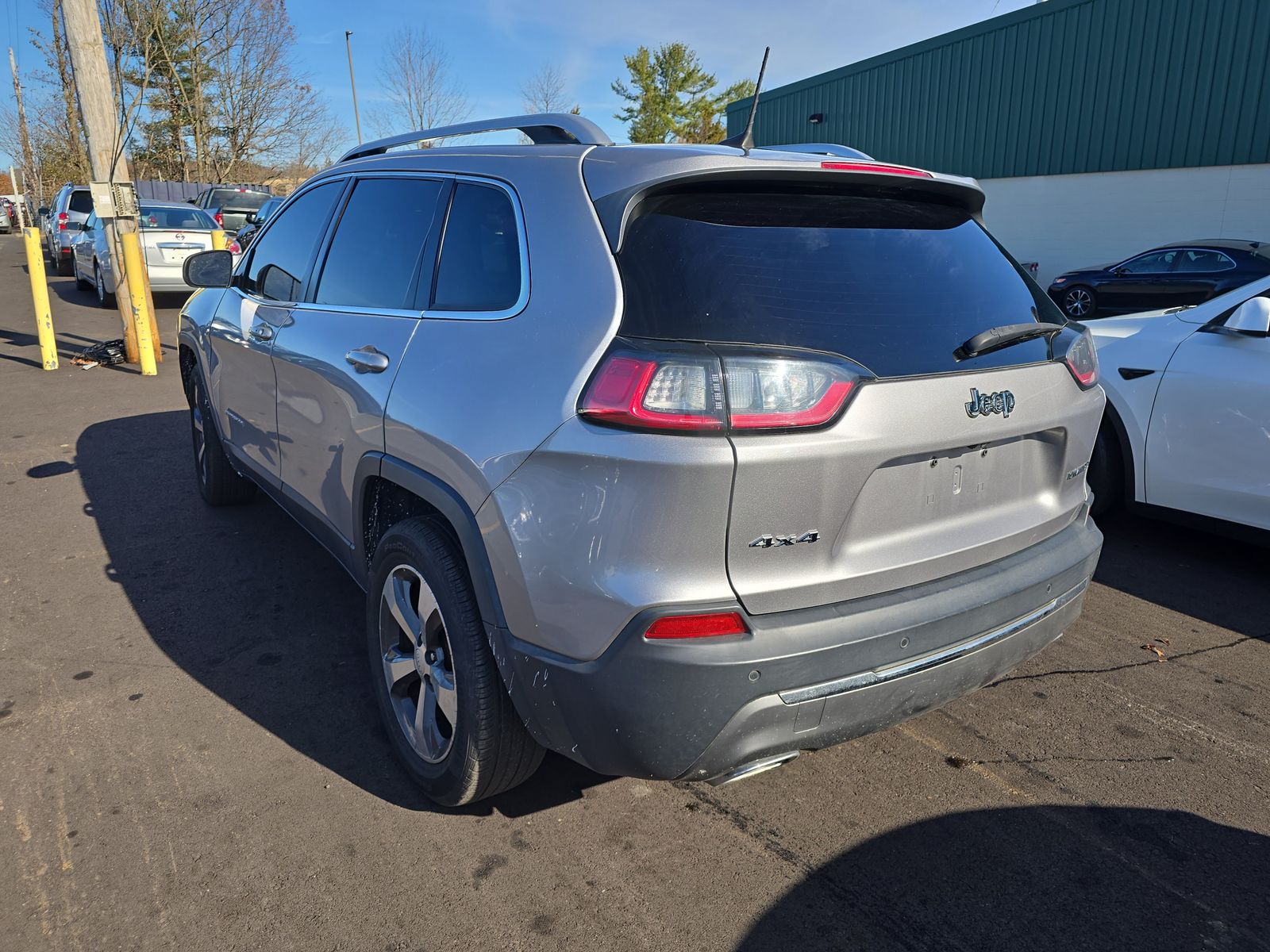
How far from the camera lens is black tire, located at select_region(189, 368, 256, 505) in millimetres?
4977

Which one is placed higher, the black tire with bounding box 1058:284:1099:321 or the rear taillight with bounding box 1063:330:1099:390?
the rear taillight with bounding box 1063:330:1099:390

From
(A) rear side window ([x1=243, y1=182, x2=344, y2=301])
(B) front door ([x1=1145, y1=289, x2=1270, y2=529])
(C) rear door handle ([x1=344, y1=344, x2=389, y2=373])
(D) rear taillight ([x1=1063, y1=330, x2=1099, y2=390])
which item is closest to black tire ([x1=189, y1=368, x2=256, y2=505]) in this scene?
(A) rear side window ([x1=243, y1=182, x2=344, y2=301])

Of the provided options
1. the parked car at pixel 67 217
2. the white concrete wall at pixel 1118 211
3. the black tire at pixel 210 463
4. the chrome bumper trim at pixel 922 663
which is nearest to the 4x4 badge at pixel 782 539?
the chrome bumper trim at pixel 922 663

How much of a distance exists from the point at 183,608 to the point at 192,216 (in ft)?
46.9

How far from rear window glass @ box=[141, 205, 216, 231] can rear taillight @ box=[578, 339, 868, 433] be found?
15.5 meters

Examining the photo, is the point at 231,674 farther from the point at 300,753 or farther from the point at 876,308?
the point at 876,308

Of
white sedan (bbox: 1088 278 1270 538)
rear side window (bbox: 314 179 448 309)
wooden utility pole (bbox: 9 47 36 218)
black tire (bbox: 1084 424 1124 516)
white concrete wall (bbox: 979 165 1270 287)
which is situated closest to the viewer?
rear side window (bbox: 314 179 448 309)

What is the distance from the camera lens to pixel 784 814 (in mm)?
2631

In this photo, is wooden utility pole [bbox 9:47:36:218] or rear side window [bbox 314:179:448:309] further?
wooden utility pole [bbox 9:47:36:218]

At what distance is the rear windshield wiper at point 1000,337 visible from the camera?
7.50 feet

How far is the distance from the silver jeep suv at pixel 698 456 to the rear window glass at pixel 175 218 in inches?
583

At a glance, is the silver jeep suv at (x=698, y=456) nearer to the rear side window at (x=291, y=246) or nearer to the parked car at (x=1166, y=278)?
the rear side window at (x=291, y=246)

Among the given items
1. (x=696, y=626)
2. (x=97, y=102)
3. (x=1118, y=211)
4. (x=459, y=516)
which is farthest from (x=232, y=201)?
(x=696, y=626)

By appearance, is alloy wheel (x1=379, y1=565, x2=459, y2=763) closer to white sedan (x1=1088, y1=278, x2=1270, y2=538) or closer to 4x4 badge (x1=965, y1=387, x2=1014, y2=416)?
4x4 badge (x1=965, y1=387, x2=1014, y2=416)
